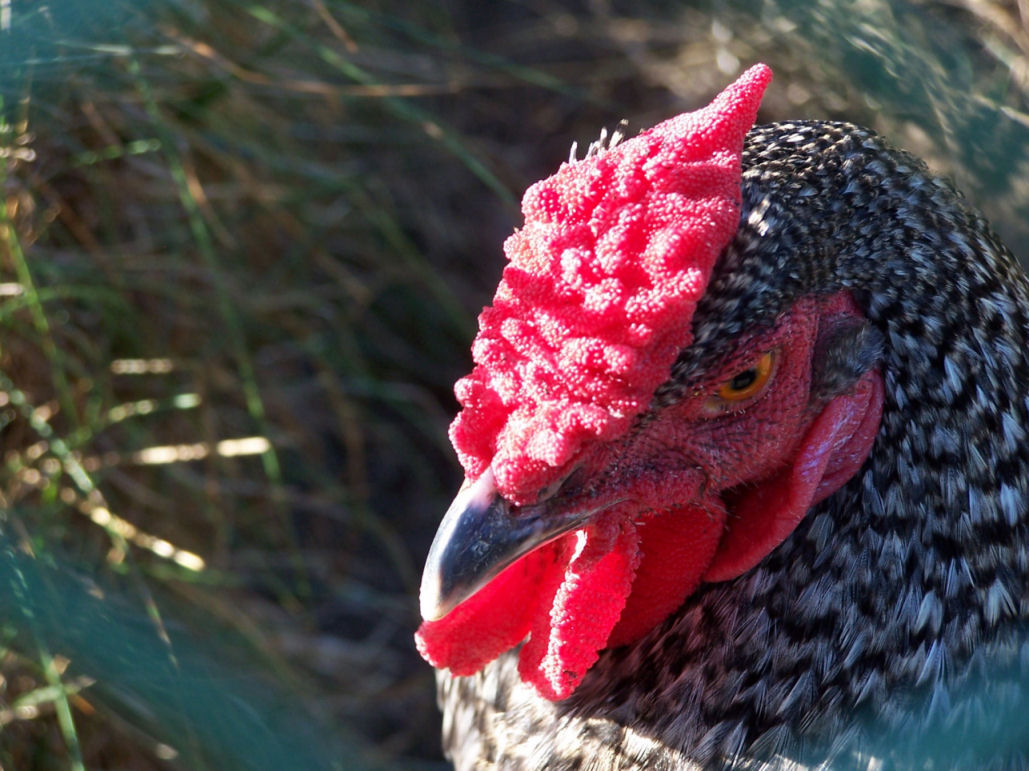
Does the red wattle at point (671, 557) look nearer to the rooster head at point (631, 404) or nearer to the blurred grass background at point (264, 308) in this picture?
the rooster head at point (631, 404)

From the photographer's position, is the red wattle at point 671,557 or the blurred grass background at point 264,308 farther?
the blurred grass background at point 264,308

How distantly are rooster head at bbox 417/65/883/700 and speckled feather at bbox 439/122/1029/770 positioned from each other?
0.18 feet

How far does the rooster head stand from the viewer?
1.48 m

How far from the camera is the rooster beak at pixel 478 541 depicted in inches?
59.9

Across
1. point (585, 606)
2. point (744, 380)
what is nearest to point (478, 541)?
point (585, 606)

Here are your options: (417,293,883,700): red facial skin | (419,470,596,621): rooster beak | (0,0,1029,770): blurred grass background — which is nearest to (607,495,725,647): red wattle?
(417,293,883,700): red facial skin

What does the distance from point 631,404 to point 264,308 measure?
2.00 metres

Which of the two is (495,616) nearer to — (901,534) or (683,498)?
(683,498)

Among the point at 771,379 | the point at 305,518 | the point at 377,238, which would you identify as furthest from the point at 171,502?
the point at 771,379

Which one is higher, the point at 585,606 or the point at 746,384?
the point at 746,384

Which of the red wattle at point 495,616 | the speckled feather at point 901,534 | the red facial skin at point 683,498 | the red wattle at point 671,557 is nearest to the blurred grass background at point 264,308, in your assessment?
the red wattle at point 495,616

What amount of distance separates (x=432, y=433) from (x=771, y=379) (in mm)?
2064

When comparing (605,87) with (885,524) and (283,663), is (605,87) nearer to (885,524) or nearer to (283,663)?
(283,663)

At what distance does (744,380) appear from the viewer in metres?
1.60
